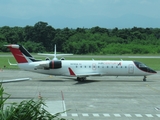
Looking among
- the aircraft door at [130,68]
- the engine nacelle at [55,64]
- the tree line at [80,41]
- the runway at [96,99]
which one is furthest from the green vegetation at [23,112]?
the tree line at [80,41]

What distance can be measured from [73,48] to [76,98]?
260ft

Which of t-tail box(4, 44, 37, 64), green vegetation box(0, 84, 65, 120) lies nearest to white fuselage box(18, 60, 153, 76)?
t-tail box(4, 44, 37, 64)

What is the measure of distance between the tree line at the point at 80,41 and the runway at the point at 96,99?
68.2 metres

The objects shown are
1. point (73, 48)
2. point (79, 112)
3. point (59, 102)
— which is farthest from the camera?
point (73, 48)

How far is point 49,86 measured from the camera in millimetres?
36875

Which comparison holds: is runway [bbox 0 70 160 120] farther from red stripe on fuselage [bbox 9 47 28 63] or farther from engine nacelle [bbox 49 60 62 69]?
red stripe on fuselage [bbox 9 47 28 63]

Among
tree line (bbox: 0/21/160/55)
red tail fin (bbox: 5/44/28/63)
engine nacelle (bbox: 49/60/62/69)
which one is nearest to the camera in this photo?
red tail fin (bbox: 5/44/28/63)

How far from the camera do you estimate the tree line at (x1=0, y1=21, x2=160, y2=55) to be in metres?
108

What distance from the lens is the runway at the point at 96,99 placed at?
72.9ft

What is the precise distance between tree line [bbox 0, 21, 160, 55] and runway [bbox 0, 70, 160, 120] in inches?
2685

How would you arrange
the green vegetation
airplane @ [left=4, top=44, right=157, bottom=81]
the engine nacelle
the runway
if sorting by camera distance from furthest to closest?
airplane @ [left=4, top=44, right=157, bottom=81] < the engine nacelle < the runway < the green vegetation

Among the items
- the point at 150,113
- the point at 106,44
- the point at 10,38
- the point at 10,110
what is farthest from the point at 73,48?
the point at 10,110

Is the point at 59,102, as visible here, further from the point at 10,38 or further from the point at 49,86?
the point at 10,38

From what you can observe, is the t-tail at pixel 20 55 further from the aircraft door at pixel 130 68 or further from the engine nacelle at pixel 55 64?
the aircraft door at pixel 130 68
